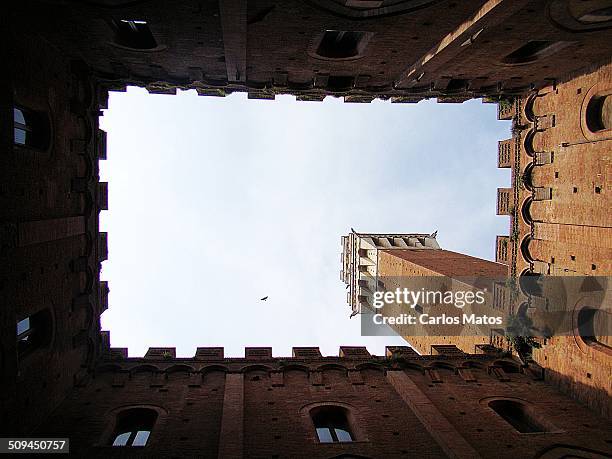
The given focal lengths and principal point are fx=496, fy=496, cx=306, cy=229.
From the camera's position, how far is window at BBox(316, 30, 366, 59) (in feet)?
52.2

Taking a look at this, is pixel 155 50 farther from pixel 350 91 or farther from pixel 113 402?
pixel 113 402

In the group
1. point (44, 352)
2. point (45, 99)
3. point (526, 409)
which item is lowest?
point (526, 409)

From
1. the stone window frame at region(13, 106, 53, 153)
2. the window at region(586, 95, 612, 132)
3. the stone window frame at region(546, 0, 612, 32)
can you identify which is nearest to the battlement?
the stone window frame at region(13, 106, 53, 153)

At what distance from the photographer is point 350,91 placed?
18922 mm

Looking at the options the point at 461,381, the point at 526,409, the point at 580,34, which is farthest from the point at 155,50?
the point at 526,409

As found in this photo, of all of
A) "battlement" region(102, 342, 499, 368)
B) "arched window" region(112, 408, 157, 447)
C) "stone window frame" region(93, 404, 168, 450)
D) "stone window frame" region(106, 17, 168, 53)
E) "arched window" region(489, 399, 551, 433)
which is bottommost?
"arched window" region(489, 399, 551, 433)

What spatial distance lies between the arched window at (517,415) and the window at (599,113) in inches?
356

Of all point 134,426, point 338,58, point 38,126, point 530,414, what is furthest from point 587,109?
point 134,426

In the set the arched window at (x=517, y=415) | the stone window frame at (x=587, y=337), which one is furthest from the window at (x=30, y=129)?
the stone window frame at (x=587, y=337)

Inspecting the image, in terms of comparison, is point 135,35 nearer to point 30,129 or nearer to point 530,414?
point 30,129

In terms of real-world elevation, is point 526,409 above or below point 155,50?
below

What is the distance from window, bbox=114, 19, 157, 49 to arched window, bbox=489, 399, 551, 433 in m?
15.7

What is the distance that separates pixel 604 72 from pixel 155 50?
13648mm

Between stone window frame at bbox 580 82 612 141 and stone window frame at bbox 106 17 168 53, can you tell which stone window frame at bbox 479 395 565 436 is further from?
stone window frame at bbox 106 17 168 53
